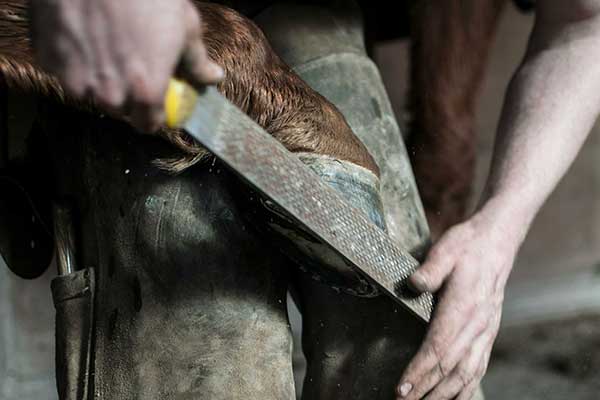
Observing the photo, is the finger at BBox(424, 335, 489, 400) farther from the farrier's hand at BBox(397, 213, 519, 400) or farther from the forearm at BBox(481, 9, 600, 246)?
the forearm at BBox(481, 9, 600, 246)

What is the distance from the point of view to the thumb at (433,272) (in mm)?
798

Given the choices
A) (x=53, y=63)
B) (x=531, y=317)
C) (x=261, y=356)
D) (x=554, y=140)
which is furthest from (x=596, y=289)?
(x=53, y=63)

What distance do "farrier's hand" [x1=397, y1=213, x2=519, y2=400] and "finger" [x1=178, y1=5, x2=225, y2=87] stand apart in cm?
28

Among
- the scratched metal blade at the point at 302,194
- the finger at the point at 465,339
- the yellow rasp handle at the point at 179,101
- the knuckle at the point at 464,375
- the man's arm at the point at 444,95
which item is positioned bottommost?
the man's arm at the point at 444,95

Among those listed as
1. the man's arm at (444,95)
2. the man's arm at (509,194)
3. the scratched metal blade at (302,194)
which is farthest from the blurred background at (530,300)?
the scratched metal blade at (302,194)

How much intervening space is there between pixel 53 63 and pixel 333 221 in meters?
0.27

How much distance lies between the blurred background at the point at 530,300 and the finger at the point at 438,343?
3.26 feet

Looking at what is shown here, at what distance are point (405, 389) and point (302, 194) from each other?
0.20m

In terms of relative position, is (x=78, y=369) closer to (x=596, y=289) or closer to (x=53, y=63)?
(x=53, y=63)

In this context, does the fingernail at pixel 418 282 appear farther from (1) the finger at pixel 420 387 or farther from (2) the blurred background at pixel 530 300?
(2) the blurred background at pixel 530 300

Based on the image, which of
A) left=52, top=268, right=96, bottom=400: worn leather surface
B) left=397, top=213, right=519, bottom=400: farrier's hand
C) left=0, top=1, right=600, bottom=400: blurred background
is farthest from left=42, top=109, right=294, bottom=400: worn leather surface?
left=0, top=1, right=600, bottom=400: blurred background

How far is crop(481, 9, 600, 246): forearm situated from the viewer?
91 centimetres

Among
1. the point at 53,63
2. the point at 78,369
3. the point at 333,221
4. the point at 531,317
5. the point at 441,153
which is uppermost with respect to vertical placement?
the point at 53,63

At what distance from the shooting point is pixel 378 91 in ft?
3.21
